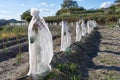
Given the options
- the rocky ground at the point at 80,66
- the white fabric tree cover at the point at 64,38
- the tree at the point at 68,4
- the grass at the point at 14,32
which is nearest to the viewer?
the rocky ground at the point at 80,66

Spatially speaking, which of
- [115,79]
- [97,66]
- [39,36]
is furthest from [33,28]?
[97,66]

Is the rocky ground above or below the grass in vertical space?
above

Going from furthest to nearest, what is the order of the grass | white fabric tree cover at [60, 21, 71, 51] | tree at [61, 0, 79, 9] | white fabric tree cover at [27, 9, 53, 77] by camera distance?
1. tree at [61, 0, 79, 9]
2. the grass
3. white fabric tree cover at [60, 21, 71, 51]
4. white fabric tree cover at [27, 9, 53, 77]

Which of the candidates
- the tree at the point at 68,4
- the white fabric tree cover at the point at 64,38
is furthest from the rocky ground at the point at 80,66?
the tree at the point at 68,4

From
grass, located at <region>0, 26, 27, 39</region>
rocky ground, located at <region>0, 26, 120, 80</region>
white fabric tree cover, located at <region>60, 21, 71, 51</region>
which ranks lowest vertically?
grass, located at <region>0, 26, 27, 39</region>

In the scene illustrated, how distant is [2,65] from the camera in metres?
13.3

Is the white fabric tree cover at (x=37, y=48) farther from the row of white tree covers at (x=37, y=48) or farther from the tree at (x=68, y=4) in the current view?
the tree at (x=68, y=4)

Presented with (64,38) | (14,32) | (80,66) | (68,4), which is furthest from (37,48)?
(68,4)

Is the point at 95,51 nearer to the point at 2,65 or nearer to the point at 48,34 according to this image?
the point at 2,65

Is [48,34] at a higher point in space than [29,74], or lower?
higher

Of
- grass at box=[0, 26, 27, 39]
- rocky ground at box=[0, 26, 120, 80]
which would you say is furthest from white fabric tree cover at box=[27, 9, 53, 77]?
grass at box=[0, 26, 27, 39]

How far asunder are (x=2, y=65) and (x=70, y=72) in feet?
13.3

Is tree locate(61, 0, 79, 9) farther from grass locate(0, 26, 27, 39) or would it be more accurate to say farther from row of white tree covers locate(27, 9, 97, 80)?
row of white tree covers locate(27, 9, 97, 80)

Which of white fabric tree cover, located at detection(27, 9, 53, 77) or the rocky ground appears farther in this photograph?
the rocky ground
